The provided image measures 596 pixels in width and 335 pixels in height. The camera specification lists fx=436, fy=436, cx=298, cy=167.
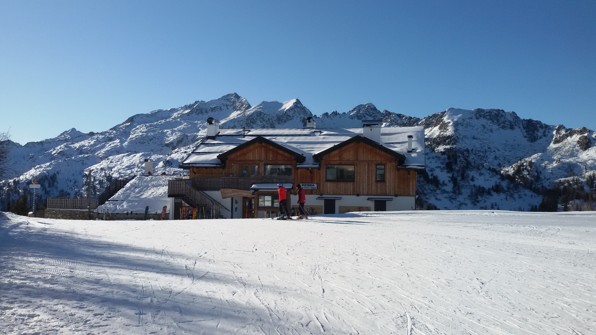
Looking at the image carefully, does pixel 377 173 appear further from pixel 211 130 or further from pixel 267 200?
pixel 211 130

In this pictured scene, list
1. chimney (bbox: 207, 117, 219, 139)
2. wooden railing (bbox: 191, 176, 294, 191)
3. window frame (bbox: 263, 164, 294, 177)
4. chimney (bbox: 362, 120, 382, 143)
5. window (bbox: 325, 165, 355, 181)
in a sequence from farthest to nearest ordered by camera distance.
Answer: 1. chimney (bbox: 207, 117, 219, 139)
2. chimney (bbox: 362, 120, 382, 143)
3. window frame (bbox: 263, 164, 294, 177)
4. window (bbox: 325, 165, 355, 181)
5. wooden railing (bbox: 191, 176, 294, 191)

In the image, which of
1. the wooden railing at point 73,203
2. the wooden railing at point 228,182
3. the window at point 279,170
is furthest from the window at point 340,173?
the wooden railing at point 73,203

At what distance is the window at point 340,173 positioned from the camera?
110 feet

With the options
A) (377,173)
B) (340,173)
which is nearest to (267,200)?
(340,173)

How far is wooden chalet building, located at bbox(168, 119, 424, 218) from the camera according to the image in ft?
103

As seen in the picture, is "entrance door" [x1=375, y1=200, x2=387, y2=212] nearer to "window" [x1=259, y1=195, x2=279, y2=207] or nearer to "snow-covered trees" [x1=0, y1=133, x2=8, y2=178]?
"window" [x1=259, y1=195, x2=279, y2=207]

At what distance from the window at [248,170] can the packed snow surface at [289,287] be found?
24016mm

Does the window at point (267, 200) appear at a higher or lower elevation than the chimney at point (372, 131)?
lower

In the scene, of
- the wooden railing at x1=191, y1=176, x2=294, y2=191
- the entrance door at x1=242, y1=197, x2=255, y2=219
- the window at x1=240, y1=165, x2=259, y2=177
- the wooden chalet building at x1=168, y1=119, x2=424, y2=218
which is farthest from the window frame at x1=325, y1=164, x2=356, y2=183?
the entrance door at x1=242, y1=197, x2=255, y2=219

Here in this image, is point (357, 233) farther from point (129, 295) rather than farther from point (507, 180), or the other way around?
point (507, 180)

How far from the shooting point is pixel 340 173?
33.7 meters

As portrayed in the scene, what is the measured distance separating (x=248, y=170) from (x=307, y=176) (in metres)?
4.76

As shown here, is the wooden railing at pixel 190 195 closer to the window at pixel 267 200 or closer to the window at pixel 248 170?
the window at pixel 267 200

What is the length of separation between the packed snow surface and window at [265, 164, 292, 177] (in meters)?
23.8
